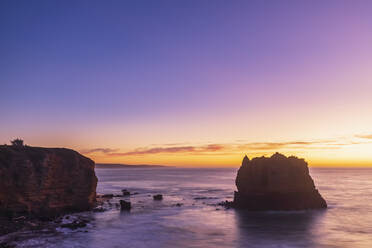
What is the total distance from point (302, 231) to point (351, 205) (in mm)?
37842

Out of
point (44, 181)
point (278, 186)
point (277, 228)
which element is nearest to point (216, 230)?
point (277, 228)

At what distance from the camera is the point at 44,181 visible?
54.6 metres

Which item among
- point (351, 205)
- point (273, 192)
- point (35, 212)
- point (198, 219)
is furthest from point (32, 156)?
point (351, 205)

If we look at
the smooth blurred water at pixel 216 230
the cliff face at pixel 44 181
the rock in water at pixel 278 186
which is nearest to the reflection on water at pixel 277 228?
the smooth blurred water at pixel 216 230

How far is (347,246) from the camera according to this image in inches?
1580

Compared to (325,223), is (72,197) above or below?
above

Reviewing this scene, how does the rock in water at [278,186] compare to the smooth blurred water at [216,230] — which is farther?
the rock in water at [278,186]

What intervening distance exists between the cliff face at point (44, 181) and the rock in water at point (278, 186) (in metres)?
30.9

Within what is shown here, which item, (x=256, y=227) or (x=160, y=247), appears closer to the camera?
(x=160, y=247)

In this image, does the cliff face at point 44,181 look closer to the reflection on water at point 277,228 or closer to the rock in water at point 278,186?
the reflection on water at point 277,228

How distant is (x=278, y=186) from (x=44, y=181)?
4146 cm

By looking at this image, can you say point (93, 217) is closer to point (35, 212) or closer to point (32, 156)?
point (35, 212)

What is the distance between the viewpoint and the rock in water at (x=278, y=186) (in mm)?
63719

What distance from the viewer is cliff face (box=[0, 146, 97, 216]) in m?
50.6
